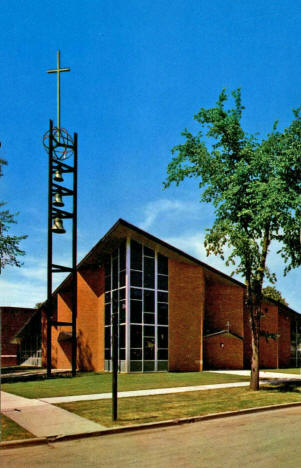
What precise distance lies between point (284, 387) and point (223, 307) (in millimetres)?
15853

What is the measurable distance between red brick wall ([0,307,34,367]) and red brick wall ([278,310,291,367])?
27.5 m

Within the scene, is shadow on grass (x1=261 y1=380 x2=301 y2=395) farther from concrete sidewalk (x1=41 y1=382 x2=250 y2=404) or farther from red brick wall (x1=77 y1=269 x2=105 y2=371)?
red brick wall (x1=77 y1=269 x2=105 y2=371)

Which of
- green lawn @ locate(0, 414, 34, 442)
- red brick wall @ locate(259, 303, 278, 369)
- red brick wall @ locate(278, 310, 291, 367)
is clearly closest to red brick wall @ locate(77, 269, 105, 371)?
red brick wall @ locate(259, 303, 278, 369)

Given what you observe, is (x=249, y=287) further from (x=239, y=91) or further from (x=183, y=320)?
(x=183, y=320)

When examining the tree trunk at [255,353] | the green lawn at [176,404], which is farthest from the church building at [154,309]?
the green lawn at [176,404]

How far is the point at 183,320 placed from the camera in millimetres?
32719

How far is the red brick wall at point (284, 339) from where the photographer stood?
4119 centimetres

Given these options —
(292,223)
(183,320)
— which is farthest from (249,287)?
(183,320)

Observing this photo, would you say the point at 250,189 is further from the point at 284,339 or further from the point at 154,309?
the point at 284,339

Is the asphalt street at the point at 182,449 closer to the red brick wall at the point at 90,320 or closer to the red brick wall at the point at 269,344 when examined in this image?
the red brick wall at the point at 90,320

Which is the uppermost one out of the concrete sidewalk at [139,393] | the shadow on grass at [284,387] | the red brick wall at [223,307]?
the red brick wall at [223,307]

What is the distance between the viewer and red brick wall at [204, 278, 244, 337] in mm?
36812

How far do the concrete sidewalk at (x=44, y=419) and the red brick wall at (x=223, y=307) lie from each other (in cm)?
2222

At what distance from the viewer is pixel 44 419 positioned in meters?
12.6
